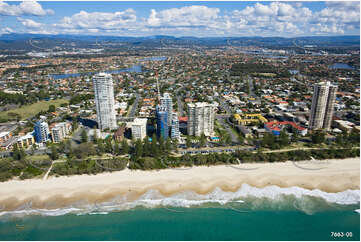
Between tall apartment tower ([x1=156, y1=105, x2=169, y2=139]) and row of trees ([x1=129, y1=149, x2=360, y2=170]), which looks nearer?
row of trees ([x1=129, y1=149, x2=360, y2=170])

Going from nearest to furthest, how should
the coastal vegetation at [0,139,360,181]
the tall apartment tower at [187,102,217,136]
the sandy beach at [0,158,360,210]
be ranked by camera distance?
1. the sandy beach at [0,158,360,210]
2. the coastal vegetation at [0,139,360,181]
3. the tall apartment tower at [187,102,217,136]

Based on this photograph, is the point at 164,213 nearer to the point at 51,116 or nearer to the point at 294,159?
the point at 294,159

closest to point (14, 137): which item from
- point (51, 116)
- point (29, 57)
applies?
point (51, 116)

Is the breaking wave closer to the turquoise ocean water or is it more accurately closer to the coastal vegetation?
the turquoise ocean water

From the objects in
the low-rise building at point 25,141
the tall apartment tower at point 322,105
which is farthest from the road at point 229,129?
the low-rise building at point 25,141

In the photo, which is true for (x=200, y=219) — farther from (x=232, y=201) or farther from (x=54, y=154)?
(x=54, y=154)

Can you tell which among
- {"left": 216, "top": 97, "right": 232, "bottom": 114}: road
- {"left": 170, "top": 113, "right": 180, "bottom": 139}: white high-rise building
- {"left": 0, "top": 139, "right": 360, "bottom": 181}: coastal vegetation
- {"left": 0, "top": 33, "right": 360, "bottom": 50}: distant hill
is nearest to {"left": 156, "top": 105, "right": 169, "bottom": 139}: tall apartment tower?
{"left": 170, "top": 113, "right": 180, "bottom": 139}: white high-rise building
